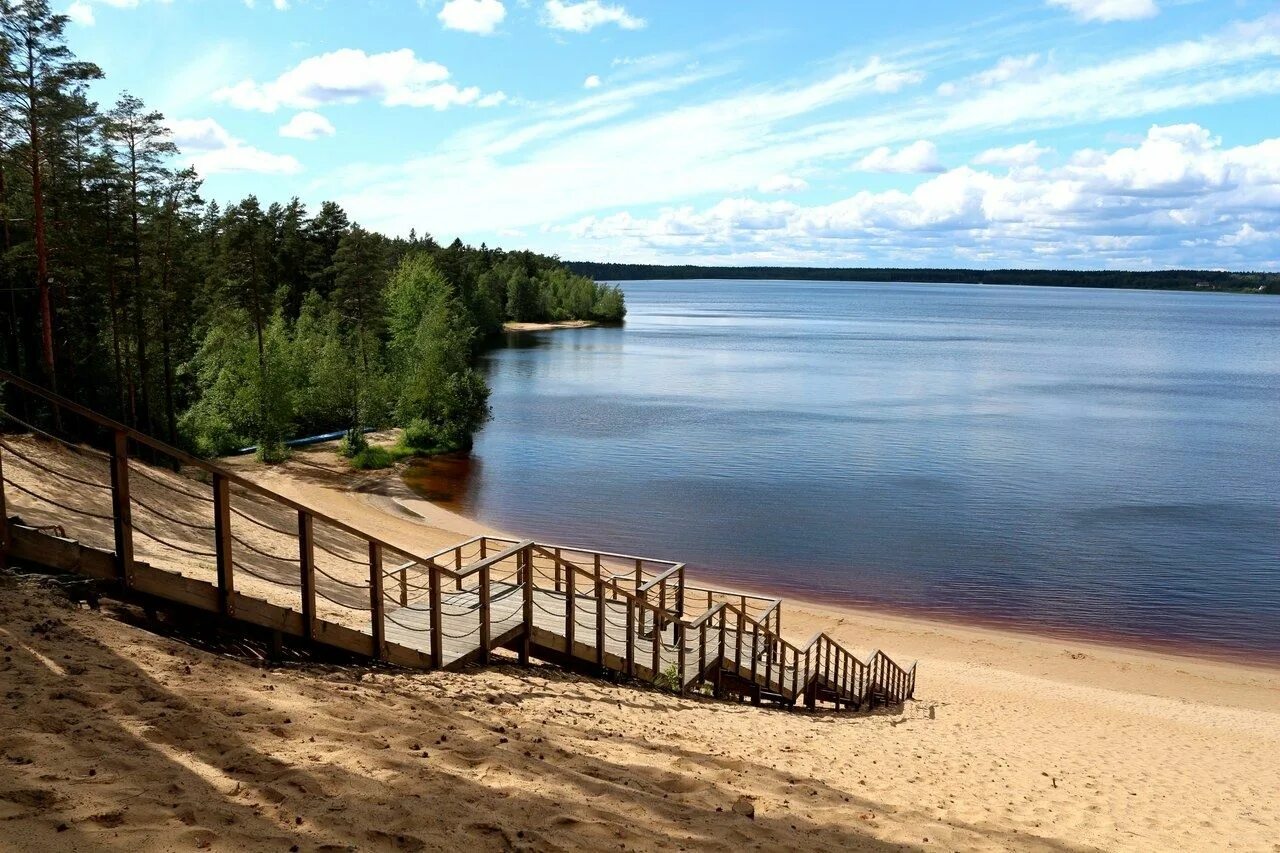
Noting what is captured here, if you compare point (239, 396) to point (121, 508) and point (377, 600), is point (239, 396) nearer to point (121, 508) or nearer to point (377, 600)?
point (377, 600)

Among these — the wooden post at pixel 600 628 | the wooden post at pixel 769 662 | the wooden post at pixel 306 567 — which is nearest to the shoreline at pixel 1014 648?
the wooden post at pixel 769 662

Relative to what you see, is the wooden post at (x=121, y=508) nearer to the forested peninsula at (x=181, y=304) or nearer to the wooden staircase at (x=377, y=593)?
the wooden staircase at (x=377, y=593)

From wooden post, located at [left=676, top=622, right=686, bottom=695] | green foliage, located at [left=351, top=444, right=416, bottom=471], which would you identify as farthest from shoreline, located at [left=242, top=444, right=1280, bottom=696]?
green foliage, located at [left=351, top=444, right=416, bottom=471]

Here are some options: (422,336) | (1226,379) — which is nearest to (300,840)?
(422,336)

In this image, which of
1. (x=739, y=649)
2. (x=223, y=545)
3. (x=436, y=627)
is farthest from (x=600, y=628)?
(x=223, y=545)

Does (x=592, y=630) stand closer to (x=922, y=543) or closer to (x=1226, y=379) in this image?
(x=922, y=543)

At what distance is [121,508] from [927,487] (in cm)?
3671

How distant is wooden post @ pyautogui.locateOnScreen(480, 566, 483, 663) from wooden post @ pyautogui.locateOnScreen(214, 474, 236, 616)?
2507mm

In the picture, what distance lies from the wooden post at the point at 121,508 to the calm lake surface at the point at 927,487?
22091mm

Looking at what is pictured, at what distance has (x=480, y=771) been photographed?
606cm

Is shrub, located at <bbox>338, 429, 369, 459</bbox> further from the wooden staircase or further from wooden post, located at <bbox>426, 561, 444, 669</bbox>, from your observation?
wooden post, located at <bbox>426, 561, 444, 669</bbox>

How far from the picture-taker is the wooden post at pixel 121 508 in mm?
6656

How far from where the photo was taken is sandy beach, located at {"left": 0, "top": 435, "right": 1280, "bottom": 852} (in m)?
4.83

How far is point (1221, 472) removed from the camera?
44.2 metres
